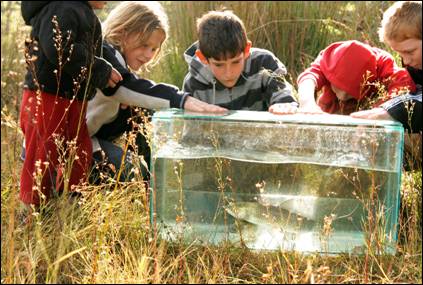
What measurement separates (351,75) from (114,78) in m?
1.23

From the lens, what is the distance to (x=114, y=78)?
3.21 meters

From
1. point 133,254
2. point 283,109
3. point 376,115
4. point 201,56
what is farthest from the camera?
point 201,56

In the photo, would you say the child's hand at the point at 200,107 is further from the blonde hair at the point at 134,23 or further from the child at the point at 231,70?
the blonde hair at the point at 134,23

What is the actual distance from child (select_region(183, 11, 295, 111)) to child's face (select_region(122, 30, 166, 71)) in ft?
0.64

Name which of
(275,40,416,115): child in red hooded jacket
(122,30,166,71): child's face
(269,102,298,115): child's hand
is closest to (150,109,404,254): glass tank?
(269,102,298,115): child's hand

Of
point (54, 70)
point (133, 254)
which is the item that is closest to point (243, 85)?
point (54, 70)

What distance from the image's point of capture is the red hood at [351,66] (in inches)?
136

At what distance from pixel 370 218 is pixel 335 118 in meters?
0.61

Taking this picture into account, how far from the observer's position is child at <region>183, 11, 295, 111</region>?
3334 mm

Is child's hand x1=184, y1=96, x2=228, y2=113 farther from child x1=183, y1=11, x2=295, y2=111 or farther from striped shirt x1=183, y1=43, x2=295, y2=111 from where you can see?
striped shirt x1=183, y1=43, x2=295, y2=111

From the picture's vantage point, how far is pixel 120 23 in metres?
3.69

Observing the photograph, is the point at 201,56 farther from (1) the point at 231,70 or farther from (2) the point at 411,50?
(2) the point at 411,50

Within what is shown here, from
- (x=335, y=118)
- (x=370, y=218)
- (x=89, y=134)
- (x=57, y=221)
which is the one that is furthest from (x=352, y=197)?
(x=89, y=134)

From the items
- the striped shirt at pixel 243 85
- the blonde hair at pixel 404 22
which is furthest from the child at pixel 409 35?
the striped shirt at pixel 243 85
